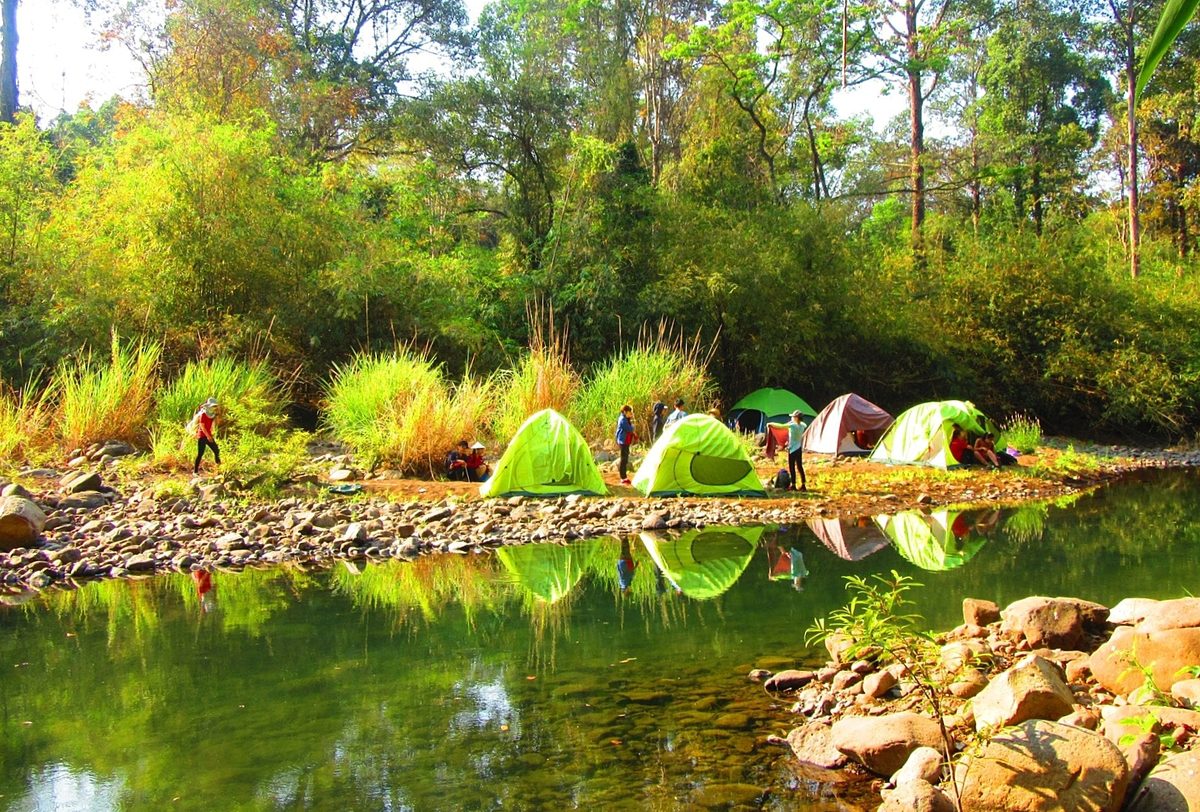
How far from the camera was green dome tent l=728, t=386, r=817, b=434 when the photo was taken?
20.2 m

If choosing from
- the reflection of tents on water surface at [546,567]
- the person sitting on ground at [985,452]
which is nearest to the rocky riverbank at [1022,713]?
the reflection of tents on water surface at [546,567]

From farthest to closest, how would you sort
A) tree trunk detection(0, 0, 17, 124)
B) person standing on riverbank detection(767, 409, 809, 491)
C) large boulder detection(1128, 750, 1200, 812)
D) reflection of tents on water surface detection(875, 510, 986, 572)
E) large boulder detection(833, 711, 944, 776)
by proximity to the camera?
tree trunk detection(0, 0, 17, 124), person standing on riverbank detection(767, 409, 809, 491), reflection of tents on water surface detection(875, 510, 986, 572), large boulder detection(833, 711, 944, 776), large boulder detection(1128, 750, 1200, 812)

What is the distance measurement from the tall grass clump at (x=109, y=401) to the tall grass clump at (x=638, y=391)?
22.5ft

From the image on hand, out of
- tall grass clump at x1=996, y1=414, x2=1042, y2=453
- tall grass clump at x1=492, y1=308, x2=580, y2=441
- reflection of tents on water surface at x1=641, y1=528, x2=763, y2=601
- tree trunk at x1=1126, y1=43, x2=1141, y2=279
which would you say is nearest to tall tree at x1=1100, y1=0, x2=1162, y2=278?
tree trunk at x1=1126, y1=43, x2=1141, y2=279

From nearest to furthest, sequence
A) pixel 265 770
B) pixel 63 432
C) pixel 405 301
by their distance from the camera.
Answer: pixel 265 770 → pixel 63 432 → pixel 405 301

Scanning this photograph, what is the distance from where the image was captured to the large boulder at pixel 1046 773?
158 inches

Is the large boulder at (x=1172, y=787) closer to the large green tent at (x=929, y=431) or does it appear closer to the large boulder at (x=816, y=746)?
the large boulder at (x=816, y=746)

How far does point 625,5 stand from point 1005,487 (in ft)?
60.4

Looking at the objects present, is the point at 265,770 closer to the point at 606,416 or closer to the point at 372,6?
the point at 606,416

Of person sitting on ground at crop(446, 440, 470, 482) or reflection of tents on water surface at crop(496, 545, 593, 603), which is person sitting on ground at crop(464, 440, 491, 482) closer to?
person sitting on ground at crop(446, 440, 470, 482)

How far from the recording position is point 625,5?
2803 centimetres

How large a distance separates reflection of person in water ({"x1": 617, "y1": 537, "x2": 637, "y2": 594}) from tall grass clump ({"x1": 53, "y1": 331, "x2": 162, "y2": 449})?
8.55 metres

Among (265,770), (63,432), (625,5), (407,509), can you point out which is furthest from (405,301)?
(265,770)

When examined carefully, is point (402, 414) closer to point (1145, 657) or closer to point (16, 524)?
point (16, 524)
